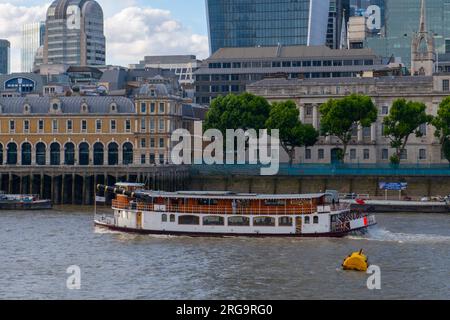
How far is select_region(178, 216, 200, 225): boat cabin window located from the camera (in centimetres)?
9382

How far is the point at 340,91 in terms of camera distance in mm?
155500

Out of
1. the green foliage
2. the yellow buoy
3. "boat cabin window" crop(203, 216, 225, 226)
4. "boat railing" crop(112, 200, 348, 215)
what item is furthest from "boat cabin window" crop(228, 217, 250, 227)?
the green foliage

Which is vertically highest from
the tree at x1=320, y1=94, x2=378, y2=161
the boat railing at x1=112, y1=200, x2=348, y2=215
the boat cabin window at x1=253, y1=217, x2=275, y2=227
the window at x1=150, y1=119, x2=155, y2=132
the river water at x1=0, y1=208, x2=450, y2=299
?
the tree at x1=320, y1=94, x2=378, y2=161

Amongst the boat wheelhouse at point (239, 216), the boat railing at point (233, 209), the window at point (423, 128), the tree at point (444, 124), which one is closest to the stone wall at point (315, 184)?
the tree at point (444, 124)

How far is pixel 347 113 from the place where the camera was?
142625 mm

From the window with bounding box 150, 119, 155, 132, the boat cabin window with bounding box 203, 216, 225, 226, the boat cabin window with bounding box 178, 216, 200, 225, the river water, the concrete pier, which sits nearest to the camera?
the river water

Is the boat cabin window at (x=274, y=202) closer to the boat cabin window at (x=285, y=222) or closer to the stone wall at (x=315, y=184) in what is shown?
the boat cabin window at (x=285, y=222)

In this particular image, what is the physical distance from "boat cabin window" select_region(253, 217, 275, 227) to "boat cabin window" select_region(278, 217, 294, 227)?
63 cm

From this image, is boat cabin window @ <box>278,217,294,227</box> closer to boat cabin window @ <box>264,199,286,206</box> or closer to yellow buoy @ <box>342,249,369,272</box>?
boat cabin window @ <box>264,199,286,206</box>

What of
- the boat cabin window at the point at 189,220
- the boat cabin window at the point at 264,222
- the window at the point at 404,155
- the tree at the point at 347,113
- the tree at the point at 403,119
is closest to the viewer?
the boat cabin window at the point at 264,222

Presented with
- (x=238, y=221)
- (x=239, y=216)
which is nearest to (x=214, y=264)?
(x=239, y=216)

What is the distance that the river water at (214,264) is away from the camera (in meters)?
64.7

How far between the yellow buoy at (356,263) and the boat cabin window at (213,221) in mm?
22076
